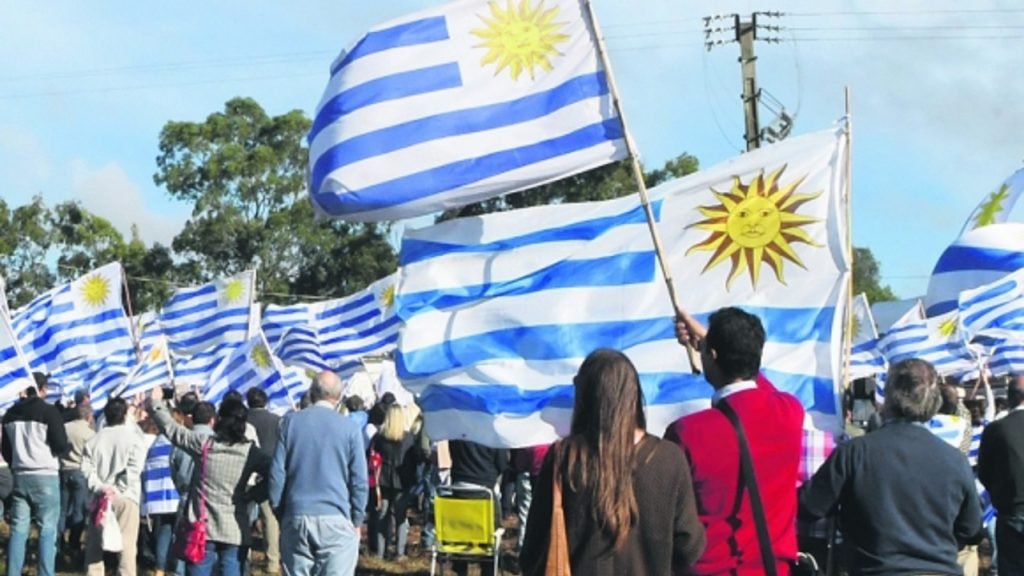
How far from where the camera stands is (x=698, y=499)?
5215mm

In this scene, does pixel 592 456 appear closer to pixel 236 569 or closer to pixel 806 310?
pixel 806 310

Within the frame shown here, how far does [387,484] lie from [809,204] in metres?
8.82

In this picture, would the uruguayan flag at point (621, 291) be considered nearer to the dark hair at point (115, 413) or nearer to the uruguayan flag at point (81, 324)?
the dark hair at point (115, 413)

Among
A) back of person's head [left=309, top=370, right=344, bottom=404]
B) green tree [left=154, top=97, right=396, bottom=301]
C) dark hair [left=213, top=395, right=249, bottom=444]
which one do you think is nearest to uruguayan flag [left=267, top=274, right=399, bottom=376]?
dark hair [left=213, top=395, right=249, bottom=444]

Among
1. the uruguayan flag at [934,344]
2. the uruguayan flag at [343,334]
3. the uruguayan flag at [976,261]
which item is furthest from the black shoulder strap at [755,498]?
the uruguayan flag at [343,334]

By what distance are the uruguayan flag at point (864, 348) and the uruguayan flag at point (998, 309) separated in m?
1.60

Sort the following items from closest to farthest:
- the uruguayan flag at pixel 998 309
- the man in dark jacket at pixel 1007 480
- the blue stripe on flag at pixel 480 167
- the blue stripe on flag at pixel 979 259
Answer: the man in dark jacket at pixel 1007 480 → the blue stripe on flag at pixel 480 167 → the uruguayan flag at pixel 998 309 → the blue stripe on flag at pixel 979 259

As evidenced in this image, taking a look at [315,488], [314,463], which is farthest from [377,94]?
[315,488]

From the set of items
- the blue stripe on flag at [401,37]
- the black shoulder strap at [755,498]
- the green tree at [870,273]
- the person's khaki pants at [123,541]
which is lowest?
the black shoulder strap at [755,498]

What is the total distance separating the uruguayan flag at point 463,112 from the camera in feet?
26.6

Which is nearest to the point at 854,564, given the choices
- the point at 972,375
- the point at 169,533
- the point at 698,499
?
the point at 698,499

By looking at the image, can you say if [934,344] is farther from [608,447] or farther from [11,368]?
[608,447]

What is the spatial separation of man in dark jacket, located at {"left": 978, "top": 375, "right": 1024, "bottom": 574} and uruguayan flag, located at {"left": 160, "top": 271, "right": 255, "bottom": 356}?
1708 centimetres

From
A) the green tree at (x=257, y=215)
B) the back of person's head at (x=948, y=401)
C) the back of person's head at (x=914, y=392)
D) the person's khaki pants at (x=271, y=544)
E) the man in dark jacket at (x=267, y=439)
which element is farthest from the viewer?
the green tree at (x=257, y=215)
